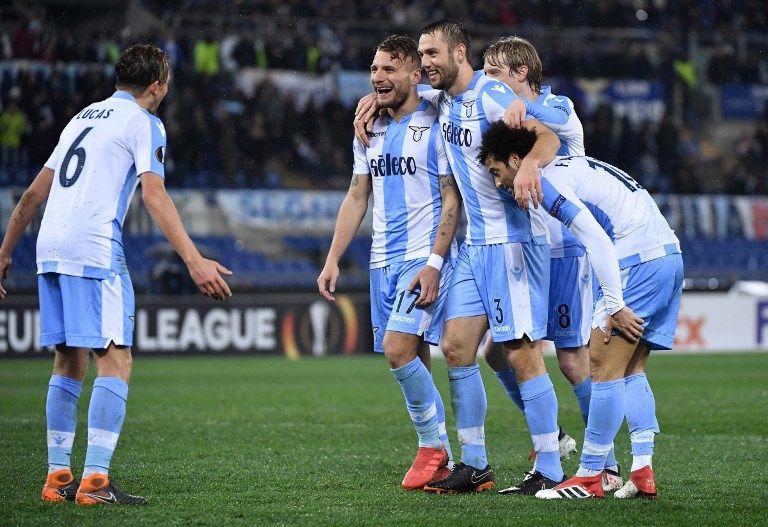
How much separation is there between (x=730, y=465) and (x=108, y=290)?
4041 millimetres

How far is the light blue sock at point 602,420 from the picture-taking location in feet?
20.5

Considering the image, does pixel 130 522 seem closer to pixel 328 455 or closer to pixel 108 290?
pixel 108 290

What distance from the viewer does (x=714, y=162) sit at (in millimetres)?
26625

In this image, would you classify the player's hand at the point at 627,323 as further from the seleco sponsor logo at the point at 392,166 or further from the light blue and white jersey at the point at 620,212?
the seleco sponsor logo at the point at 392,166

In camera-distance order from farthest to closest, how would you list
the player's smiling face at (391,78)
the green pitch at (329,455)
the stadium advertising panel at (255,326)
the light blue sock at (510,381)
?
the stadium advertising panel at (255,326), the light blue sock at (510,381), the player's smiling face at (391,78), the green pitch at (329,455)

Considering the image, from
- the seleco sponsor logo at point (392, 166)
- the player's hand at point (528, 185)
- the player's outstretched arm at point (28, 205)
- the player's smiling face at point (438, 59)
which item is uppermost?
the player's smiling face at point (438, 59)

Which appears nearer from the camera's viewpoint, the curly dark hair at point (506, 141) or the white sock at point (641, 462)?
the curly dark hair at point (506, 141)

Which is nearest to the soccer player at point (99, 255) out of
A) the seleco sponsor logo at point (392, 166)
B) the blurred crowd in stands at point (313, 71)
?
the seleco sponsor logo at point (392, 166)

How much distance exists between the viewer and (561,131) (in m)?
6.61

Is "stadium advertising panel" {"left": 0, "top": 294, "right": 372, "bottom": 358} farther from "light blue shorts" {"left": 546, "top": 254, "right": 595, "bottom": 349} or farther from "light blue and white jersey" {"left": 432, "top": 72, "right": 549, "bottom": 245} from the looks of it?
"light blue and white jersey" {"left": 432, "top": 72, "right": 549, "bottom": 245}

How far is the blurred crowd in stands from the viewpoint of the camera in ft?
72.3

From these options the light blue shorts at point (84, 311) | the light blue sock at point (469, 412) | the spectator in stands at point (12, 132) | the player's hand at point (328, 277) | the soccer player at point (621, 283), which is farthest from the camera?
the spectator in stands at point (12, 132)

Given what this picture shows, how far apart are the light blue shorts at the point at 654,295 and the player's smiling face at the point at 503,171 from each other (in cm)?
76

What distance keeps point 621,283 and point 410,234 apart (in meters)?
1.33
